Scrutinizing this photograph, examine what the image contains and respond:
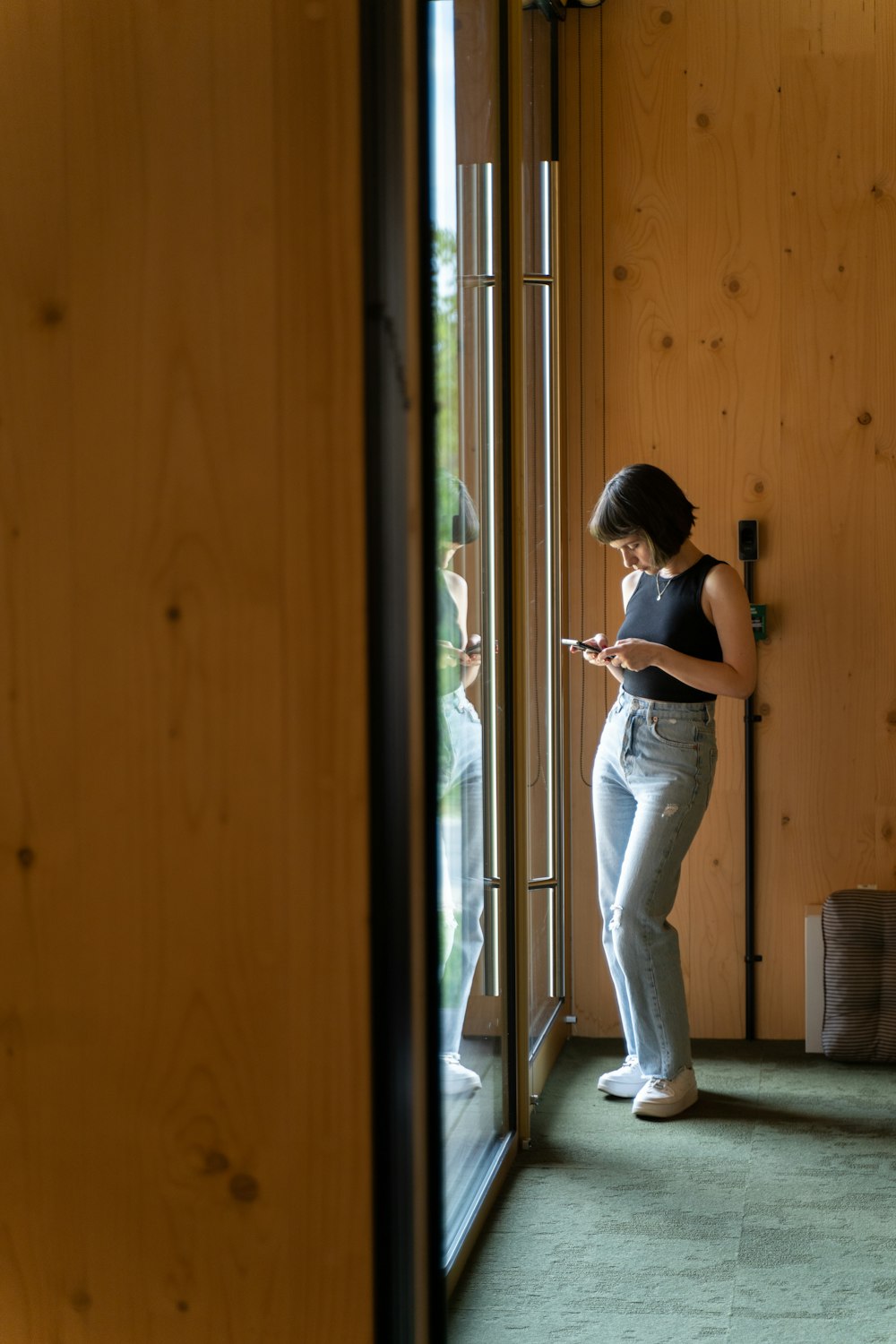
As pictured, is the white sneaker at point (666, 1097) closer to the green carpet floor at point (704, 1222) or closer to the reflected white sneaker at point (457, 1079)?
the green carpet floor at point (704, 1222)

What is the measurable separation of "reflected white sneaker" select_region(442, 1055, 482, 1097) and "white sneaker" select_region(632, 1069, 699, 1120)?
26.1 inches

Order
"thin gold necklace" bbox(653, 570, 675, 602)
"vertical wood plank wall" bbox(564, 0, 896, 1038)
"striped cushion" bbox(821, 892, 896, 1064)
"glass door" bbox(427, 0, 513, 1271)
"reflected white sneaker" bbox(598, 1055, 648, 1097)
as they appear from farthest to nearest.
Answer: "vertical wood plank wall" bbox(564, 0, 896, 1038)
"striped cushion" bbox(821, 892, 896, 1064)
"reflected white sneaker" bbox(598, 1055, 648, 1097)
"thin gold necklace" bbox(653, 570, 675, 602)
"glass door" bbox(427, 0, 513, 1271)

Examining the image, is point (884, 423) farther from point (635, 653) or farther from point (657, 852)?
point (657, 852)

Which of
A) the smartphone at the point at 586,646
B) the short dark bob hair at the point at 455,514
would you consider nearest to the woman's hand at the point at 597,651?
the smartphone at the point at 586,646

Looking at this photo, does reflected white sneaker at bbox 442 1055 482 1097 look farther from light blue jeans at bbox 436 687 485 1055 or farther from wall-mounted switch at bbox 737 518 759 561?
wall-mounted switch at bbox 737 518 759 561

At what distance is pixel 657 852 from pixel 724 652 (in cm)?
49

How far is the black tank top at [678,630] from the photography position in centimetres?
319

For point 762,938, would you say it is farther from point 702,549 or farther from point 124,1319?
point 124,1319

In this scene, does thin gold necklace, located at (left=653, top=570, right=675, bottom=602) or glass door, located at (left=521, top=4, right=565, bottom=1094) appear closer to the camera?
thin gold necklace, located at (left=653, top=570, right=675, bottom=602)

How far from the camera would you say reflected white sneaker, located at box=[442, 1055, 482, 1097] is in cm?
241

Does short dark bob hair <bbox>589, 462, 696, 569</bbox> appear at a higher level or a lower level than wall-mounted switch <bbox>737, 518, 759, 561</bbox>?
higher

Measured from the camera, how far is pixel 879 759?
3.78 meters

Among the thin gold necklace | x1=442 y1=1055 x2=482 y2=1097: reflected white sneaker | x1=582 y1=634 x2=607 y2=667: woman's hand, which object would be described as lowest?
x1=442 y1=1055 x2=482 y2=1097: reflected white sneaker

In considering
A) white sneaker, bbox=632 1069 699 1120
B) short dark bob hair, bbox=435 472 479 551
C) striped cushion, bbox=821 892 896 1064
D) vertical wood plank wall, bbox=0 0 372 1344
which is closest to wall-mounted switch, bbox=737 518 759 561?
striped cushion, bbox=821 892 896 1064
